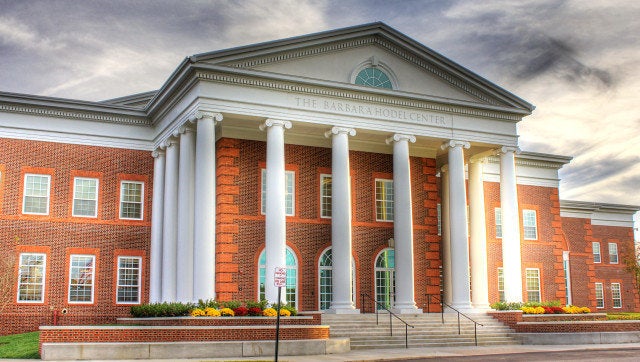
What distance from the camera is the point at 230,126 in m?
31.9

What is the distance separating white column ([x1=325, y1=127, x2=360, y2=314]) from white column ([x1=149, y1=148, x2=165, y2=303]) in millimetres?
8084

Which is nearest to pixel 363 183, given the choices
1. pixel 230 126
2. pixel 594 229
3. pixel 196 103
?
pixel 230 126

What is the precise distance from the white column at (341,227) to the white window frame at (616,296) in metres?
31.6

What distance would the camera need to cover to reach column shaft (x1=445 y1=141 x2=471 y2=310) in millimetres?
31984

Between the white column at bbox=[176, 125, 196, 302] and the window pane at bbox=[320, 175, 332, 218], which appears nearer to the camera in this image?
the white column at bbox=[176, 125, 196, 302]

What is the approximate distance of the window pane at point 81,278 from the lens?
32406mm

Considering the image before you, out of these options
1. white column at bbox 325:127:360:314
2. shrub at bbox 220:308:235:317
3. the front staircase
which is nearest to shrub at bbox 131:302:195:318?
shrub at bbox 220:308:235:317

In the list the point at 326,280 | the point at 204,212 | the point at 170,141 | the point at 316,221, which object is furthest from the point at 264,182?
the point at 204,212

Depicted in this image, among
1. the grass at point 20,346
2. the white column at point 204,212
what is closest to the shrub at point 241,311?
the white column at point 204,212

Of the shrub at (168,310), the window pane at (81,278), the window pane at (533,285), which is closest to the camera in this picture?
the shrub at (168,310)

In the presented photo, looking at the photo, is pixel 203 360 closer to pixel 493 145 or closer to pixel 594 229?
pixel 493 145

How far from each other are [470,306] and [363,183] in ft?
25.1

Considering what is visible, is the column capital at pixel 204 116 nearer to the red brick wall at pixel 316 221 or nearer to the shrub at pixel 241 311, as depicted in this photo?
the red brick wall at pixel 316 221

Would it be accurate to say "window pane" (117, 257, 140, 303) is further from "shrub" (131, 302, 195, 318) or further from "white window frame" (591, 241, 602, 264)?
"white window frame" (591, 241, 602, 264)
